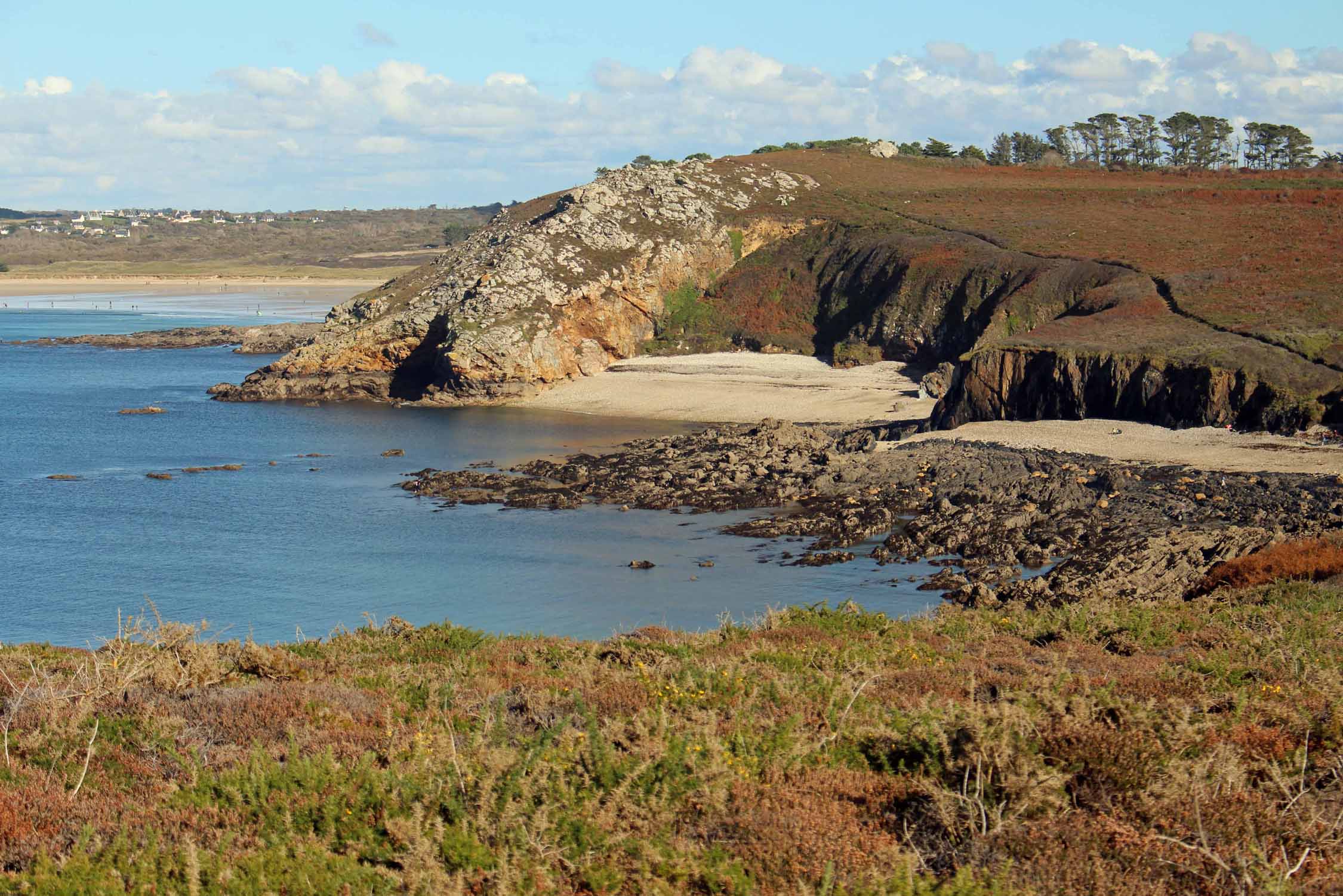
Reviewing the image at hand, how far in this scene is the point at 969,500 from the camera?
3597 cm

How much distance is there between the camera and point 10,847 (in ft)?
25.0

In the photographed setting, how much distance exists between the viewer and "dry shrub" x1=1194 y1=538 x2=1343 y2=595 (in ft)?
64.7

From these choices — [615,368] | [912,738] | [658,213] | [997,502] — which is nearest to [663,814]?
[912,738]

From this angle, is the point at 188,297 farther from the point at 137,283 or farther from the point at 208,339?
the point at 208,339

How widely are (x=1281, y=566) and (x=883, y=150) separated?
85173 mm

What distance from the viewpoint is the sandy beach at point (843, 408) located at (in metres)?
36.9

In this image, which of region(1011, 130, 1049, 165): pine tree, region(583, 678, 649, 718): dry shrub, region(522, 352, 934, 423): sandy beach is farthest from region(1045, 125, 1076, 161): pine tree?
region(583, 678, 649, 718): dry shrub

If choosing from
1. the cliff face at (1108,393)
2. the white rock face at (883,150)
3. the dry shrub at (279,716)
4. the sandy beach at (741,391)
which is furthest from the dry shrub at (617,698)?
the white rock face at (883,150)

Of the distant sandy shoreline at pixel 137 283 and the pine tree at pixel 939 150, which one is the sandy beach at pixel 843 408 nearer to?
the pine tree at pixel 939 150

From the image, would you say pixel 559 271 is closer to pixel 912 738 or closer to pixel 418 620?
pixel 418 620

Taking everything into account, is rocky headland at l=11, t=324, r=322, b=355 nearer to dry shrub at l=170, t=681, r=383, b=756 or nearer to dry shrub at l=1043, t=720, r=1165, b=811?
dry shrub at l=170, t=681, r=383, b=756

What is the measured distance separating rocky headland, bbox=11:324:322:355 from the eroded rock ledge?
157 ft

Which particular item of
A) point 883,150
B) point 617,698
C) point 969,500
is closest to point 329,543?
point 969,500

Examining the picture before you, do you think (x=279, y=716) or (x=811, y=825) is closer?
(x=811, y=825)
